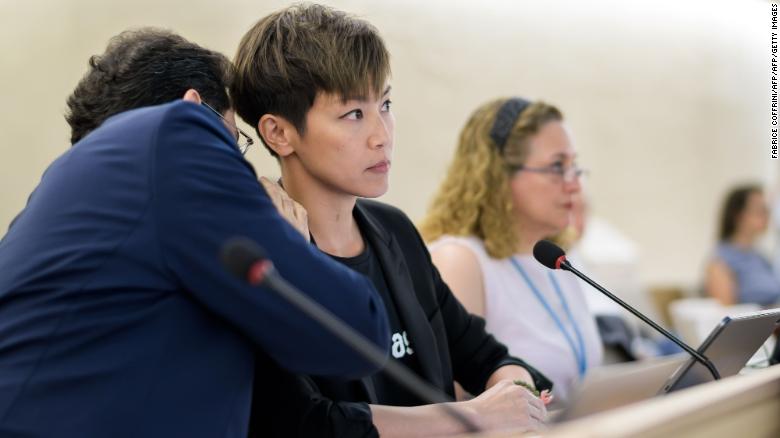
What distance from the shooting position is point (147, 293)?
129 centimetres

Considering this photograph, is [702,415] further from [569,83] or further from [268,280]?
[569,83]

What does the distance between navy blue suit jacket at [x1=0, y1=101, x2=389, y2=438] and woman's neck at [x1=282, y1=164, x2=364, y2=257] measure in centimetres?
49

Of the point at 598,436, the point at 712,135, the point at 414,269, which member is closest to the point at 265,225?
the point at 598,436

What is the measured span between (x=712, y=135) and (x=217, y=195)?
744 cm

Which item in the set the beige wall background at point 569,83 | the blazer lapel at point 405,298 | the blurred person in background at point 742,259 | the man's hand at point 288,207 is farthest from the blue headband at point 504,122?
the blurred person in background at point 742,259

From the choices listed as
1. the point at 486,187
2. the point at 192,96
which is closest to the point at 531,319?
the point at 486,187

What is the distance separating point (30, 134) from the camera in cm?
349

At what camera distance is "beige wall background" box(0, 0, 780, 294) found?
3.56 meters

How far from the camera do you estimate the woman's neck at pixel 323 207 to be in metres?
1.85

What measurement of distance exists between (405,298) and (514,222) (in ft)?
3.48

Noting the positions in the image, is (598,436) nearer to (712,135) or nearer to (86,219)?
(86,219)

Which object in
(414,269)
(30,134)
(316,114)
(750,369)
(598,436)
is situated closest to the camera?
(598,436)

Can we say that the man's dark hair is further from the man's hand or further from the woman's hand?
the woman's hand

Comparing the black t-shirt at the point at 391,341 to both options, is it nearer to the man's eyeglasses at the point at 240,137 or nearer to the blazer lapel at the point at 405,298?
the blazer lapel at the point at 405,298
